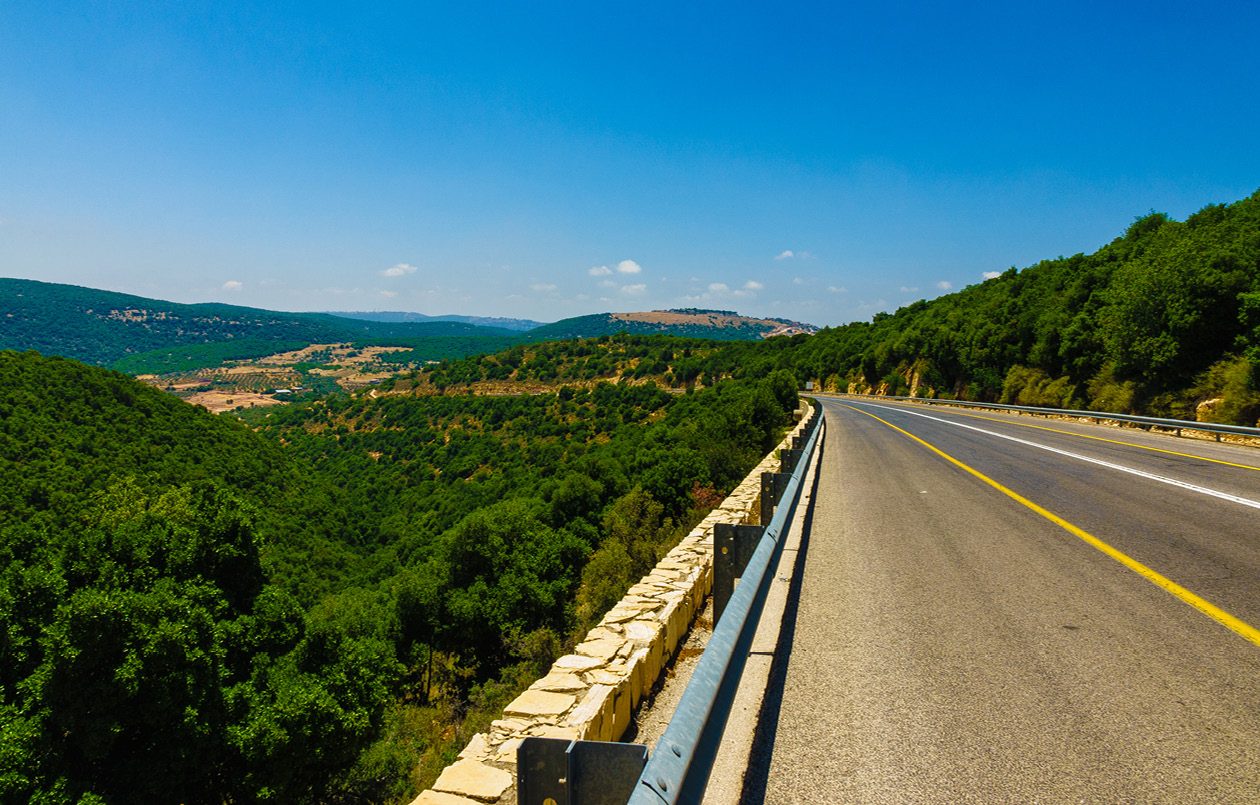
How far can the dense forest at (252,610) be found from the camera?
37.8ft

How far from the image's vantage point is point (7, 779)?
10.4 m

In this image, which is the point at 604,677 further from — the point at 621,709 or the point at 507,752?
the point at 507,752

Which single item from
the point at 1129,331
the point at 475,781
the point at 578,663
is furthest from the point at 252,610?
the point at 1129,331

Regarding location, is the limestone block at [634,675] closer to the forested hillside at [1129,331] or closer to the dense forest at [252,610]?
the dense forest at [252,610]

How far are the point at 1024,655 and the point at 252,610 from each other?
61.5 feet

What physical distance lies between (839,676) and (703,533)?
3.98 m

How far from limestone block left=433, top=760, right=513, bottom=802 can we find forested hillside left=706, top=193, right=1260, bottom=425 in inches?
1083

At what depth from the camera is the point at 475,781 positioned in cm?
320

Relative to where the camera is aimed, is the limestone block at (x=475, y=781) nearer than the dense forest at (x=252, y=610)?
Yes

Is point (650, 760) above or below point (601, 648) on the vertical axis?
above

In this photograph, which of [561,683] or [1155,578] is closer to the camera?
[561,683]

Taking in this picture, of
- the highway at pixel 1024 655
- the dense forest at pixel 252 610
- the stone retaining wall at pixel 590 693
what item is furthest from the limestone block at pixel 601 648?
the dense forest at pixel 252 610

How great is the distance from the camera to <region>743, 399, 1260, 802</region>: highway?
2658mm

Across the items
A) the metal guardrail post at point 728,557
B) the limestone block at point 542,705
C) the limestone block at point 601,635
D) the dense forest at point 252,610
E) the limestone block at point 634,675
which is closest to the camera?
the limestone block at point 542,705
